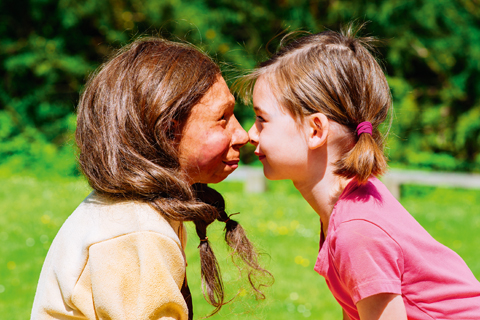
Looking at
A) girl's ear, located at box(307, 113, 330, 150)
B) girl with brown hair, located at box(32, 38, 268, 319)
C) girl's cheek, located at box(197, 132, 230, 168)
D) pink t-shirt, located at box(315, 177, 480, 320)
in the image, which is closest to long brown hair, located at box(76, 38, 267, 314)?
girl with brown hair, located at box(32, 38, 268, 319)

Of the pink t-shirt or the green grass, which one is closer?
the pink t-shirt

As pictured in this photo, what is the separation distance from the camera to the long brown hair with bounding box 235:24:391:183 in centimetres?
194

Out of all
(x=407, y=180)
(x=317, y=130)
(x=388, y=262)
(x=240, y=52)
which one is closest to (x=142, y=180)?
(x=317, y=130)

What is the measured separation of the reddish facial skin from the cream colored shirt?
0.33 metres

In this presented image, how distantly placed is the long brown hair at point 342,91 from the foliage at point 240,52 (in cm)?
913

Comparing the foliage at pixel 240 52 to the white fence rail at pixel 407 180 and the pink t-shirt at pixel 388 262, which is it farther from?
the pink t-shirt at pixel 388 262

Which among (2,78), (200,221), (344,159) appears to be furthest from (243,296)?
(2,78)

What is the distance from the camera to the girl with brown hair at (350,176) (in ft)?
5.50

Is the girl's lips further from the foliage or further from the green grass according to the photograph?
the foliage

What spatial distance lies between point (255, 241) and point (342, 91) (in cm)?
112

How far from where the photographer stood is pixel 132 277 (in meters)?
1.66

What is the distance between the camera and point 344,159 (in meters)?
1.95

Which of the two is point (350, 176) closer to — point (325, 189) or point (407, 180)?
point (325, 189)

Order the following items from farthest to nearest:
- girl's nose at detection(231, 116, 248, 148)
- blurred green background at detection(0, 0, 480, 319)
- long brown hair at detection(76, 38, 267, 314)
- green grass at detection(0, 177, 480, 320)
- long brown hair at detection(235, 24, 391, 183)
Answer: blurred green background at detection(0, 0, 480, 319), green grass at detection(0, 177, 480, 320), girl's nose at detection(231, 116, 248, 148), long brown hair at detection(235, 24, 391, 183), long brown hair at detection(76, 38, 267, 314)
